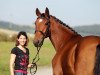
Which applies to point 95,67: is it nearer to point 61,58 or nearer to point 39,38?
point 61,58

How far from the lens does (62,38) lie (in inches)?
384

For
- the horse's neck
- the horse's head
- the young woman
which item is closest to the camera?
the young woman

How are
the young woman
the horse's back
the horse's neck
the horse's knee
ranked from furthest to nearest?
1. the horse's neck
2. the young woman
3. the horse's knee
4. the horse's back

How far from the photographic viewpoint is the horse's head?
9.30 metres

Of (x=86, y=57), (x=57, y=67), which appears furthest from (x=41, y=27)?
(x=86, y=57)

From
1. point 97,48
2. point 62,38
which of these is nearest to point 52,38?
point 62,38

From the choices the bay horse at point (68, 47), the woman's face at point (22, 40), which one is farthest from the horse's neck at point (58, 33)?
the woman's face at point (22, 40)

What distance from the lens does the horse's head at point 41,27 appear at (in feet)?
30.5

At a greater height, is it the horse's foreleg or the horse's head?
the horse's head

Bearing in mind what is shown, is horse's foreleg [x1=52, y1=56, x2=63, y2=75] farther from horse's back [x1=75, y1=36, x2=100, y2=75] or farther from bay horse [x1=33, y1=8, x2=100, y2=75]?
horse's back [x1=75, y1=36, x2=100, y2=75]

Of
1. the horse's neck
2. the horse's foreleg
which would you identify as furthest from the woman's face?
the horse's neck

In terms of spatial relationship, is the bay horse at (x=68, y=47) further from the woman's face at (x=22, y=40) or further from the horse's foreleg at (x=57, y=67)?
the woman's face at (x=22, y=40)

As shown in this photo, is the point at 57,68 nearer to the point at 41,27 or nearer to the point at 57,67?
the point at 57,67

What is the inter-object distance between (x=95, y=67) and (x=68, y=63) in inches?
23.1
